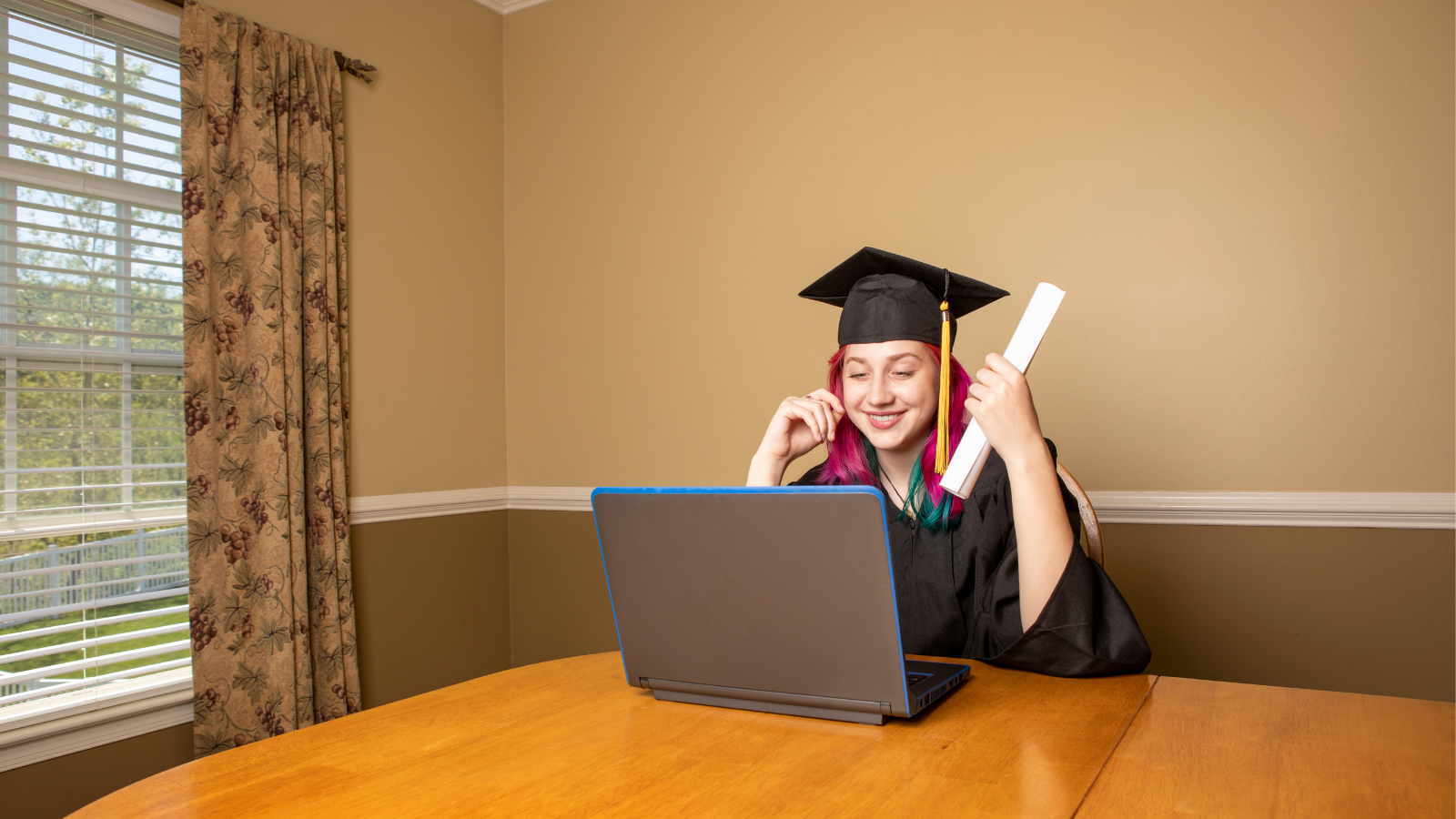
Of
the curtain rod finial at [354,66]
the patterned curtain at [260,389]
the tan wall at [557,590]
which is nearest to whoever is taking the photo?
the patterned curtain at [260,389]

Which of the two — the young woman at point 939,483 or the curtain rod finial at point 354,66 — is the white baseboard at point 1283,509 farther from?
the curtain rod finial at point 354,66

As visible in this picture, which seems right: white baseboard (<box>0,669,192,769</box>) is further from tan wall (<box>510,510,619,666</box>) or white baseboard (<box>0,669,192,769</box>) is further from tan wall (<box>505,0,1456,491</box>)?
tan wall (<box>505,0,1456,491</box>)

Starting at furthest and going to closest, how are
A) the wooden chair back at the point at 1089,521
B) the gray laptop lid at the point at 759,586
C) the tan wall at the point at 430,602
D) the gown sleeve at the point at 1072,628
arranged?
the tan wall at the point at 430,602, the wooden chair back at the point at 1089,521, the gown sleeve at the point at 1072,628, the gray laptop lid at the point at 759,586

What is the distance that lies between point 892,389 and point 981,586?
382 mm

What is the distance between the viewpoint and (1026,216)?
2.53 metres

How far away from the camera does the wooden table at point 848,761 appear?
767 mm

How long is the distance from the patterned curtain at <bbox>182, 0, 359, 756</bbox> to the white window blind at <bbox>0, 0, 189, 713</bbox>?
142mm

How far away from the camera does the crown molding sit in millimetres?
3400

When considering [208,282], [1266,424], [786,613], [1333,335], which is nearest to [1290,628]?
[1266,424]

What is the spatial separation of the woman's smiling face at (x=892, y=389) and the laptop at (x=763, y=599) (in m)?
0.63

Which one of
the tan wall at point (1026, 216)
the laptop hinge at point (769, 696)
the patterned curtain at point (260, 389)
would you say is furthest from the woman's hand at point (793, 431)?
the patterned curtain at point (260, 389)

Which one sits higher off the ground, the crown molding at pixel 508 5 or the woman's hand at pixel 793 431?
the crown molding at pixel 508 5

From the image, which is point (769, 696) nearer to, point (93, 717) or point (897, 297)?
point (897, 297)

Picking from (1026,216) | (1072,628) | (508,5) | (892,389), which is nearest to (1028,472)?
(1072,628)
